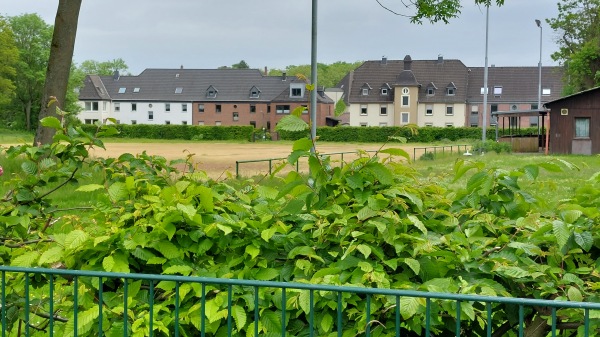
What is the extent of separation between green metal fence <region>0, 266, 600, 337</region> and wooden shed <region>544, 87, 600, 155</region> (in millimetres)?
47570

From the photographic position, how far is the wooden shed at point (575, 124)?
49.1 m

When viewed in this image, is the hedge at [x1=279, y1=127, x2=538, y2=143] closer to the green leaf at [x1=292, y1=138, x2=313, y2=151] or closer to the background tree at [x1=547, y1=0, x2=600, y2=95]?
the background tree at [x1=547, y1=0, x2=600, y2=95]

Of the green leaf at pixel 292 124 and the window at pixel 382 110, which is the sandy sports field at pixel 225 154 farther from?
the window at pixel 382 110

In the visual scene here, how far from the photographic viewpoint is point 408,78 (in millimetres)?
110062

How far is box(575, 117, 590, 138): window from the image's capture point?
49.7m

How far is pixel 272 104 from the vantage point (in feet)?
371

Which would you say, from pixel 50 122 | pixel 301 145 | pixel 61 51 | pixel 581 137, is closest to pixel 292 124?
pixel 301 145

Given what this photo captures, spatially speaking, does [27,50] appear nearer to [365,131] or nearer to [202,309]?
[365,131]

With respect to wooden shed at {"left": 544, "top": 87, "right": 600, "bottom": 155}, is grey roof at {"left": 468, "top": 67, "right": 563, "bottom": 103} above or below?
above

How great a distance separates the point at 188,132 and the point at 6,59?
20.6m

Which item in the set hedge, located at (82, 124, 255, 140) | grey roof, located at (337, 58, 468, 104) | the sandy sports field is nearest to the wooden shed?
the sandy sports field

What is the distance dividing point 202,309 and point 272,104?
110m

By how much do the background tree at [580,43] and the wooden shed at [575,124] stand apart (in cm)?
1503

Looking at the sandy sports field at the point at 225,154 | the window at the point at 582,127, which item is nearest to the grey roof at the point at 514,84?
the sandy sports field at the point at 225,154
